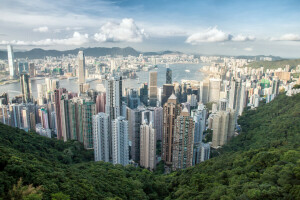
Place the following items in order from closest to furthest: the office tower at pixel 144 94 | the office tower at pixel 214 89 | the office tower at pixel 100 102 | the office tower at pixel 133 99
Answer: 1. the office tower at pixel 100 102
2. the office tower at pixel 133 99
3. the office tower at pixel 144 94
4. the office tower at pixel 214 89

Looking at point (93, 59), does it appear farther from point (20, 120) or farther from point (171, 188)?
point (171, 188)

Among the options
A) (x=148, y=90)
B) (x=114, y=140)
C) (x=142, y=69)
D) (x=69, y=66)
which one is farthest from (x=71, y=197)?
(x=69, y=66)

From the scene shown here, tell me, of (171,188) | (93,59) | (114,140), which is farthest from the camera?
(93,59)

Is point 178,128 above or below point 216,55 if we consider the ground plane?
below

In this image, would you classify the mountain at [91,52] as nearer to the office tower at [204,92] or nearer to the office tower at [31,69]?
the office tower at [31,69]

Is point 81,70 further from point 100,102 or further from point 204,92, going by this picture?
point 204,92

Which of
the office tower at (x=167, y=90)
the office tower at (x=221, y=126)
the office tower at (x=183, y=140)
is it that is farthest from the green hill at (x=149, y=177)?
the office tower at (x=167, y=90)
